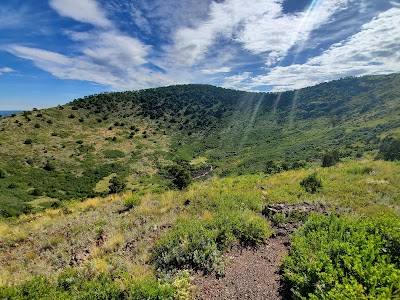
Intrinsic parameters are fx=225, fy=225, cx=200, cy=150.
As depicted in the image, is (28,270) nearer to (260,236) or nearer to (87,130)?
(260,236)

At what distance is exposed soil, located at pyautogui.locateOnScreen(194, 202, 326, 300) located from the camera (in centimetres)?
497

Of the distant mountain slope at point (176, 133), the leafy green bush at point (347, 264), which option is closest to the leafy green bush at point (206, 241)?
the leafy green bush at point (347, 264)

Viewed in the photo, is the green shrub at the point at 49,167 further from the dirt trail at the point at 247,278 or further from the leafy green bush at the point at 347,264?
the leafy green bush at the point at 347,264

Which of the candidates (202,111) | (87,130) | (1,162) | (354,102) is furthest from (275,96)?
(1,162)

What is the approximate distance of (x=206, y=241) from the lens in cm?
663

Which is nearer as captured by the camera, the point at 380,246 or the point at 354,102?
the point at 380,246

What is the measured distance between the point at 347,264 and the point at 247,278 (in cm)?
232

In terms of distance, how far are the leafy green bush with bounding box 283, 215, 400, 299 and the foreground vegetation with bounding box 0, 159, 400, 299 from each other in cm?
2

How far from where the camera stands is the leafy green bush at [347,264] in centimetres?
356

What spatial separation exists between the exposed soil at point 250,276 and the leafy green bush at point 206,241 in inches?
10.8

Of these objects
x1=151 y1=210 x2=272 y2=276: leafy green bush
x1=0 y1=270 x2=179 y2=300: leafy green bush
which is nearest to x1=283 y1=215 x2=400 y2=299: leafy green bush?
x1=151 y1=210 x2=272 y2=276: leafy green bush

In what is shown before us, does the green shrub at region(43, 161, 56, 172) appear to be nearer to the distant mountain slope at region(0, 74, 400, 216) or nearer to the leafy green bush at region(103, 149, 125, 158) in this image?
the distant mountain slope at region(0, 74, 400, 216)

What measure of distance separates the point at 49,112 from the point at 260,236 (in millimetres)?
77922

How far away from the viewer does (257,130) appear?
110125mm
